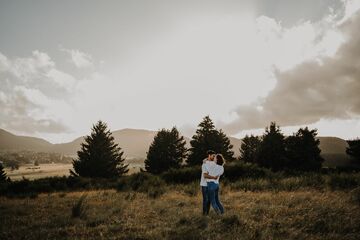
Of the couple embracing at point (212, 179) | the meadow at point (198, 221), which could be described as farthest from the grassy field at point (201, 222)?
the couple embracing at point (212, 179)

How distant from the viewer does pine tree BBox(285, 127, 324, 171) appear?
52.7m

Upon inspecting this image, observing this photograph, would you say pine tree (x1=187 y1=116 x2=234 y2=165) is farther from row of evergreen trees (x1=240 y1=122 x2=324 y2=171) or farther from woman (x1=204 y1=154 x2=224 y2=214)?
woman (x1=204 y1=154 x2=224 y2=214)

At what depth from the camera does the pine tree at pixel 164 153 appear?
5119 cm

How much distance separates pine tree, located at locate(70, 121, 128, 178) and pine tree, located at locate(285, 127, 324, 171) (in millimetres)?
32588

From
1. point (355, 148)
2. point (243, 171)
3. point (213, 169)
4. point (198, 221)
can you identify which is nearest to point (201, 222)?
point (198, 221)

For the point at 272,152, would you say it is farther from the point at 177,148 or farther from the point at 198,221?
the point at 198,221

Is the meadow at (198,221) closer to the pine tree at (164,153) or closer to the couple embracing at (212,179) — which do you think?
the couple embracing at (212,179)

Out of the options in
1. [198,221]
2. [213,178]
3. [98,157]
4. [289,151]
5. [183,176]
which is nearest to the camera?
[198,221]

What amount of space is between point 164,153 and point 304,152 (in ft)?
85.9

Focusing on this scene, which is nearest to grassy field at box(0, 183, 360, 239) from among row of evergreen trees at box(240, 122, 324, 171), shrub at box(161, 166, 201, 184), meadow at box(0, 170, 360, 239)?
meadow at box(0, 170, 360, 239)

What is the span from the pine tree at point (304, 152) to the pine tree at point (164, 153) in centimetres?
2084

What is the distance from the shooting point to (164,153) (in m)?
51.9

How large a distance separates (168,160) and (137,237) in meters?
45.3

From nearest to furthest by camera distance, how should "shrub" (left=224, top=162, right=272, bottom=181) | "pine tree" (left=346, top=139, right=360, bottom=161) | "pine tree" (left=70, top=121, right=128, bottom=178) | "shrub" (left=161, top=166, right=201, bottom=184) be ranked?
"shrub" (left=224, top=162, right=272, bottom=181) < "shrub" (left=161, top=166, right=201, bottom=184) < "pine tree" (left=70, top=121, right=128, bottom=178) < "pine tree" (left=346, top=139, right=360, bottom=161)
